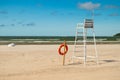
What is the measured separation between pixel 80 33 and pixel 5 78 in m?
5.51

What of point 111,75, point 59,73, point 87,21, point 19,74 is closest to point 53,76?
point 59,73

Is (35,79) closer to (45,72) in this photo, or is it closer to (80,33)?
(45,72)

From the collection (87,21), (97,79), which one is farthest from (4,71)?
(87,21)

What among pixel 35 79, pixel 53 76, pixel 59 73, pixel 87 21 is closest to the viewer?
pixel 35 79

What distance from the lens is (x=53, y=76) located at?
364 inches

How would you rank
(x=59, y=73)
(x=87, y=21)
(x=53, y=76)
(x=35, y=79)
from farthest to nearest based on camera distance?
(x=87, y=21)
(x=59, y=73)
(x=53, y=76)
(x=35, y=79)

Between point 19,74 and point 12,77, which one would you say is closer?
point 12,77

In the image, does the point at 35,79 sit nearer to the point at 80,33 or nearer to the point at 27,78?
the point at 27,78

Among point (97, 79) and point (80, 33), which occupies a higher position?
point (80, 33)

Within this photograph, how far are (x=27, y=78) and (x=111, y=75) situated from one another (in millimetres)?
3164

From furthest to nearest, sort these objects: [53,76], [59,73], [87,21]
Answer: [87,21] < [59,73] < [53,76]

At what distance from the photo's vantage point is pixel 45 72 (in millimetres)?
10117

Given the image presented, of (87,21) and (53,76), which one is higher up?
(87,21)

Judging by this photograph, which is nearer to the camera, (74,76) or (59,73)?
(74,76)
